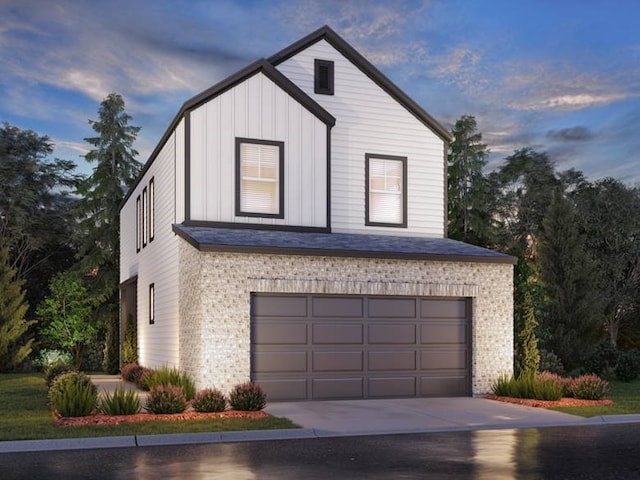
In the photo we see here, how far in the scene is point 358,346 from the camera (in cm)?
2044

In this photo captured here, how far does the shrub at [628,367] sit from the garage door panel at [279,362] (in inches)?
549

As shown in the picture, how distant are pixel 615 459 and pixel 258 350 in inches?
378

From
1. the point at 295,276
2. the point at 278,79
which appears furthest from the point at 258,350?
the point at 278,79

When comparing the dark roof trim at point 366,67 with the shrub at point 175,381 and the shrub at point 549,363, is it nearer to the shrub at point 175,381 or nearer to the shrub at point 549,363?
the shrub at point 549,363

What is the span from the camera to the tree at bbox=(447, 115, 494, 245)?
47.6 meters

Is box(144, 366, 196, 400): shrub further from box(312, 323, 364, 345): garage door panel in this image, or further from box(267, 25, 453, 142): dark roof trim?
box(267, 25, 453, 142): dark roof trim

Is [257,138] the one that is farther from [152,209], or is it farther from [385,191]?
[152,209]

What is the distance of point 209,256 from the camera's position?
747 inches

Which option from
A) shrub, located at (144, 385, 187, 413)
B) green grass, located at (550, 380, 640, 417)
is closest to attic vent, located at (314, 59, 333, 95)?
shrub, located at (144, 385, 187, 413)

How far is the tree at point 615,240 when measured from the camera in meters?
48.8

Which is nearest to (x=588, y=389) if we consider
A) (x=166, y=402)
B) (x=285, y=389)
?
(x=285, y=389)

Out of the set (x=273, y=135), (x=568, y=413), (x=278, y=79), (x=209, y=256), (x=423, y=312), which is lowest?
(x=568, y=413)

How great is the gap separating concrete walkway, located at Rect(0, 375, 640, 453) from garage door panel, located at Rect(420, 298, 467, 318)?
2.23 m

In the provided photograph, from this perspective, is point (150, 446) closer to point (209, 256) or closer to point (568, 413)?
point (209, 256)
